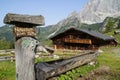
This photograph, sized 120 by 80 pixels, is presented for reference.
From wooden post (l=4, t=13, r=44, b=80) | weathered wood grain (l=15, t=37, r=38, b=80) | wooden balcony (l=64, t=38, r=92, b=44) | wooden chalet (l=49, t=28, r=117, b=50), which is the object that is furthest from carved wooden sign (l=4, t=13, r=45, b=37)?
wooden balcony (l=64, t=38, r=92, b=44)

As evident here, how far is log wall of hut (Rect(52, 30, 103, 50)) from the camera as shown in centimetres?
4966

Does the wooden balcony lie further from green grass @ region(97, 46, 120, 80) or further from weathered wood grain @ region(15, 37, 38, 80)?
weathered wood grain @ region(15, 37, 38, 80)

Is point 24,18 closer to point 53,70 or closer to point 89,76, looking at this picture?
point 53,70

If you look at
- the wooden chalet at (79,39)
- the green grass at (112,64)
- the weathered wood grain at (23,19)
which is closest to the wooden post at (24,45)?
the weathered wood grain at (23,19)

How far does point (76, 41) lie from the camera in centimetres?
5053

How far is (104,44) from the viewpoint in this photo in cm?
5422

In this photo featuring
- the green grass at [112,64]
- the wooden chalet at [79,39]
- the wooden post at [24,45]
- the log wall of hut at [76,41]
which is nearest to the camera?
the wooden post at [24,45]

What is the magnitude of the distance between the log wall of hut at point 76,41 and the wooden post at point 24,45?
45353mm

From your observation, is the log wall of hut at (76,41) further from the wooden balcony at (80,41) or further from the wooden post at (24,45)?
the wooden post at (24,45)

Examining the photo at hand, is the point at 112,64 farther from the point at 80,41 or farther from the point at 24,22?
the point at 80,41

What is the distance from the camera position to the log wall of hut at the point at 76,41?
49656mm

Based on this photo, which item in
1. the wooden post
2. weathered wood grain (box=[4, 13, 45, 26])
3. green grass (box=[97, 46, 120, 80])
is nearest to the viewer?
weathered wood grain (box=[4, 13, 45, 26])

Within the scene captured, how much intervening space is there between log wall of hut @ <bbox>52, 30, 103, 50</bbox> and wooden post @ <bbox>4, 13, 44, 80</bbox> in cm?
4535

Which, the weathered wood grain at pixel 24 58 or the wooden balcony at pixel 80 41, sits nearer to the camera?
the weathered wood grain at pixel 24 58
